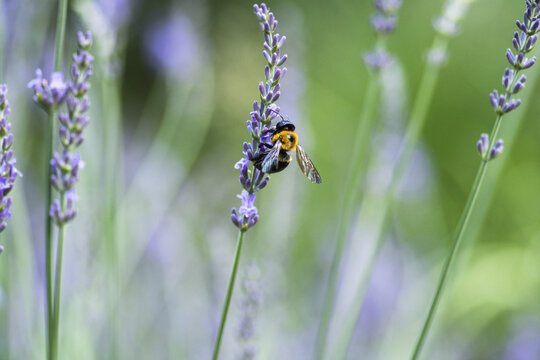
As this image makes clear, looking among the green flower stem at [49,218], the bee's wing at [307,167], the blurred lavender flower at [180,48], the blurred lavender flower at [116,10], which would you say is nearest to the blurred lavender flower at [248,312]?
the bee's wing at [307,167]

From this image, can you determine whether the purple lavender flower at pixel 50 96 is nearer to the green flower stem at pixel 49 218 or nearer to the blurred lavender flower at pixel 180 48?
the green flower stem at pixel 49 218

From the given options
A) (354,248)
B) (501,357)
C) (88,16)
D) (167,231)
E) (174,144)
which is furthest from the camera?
(174,144)

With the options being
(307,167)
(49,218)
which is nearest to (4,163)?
(49,218)

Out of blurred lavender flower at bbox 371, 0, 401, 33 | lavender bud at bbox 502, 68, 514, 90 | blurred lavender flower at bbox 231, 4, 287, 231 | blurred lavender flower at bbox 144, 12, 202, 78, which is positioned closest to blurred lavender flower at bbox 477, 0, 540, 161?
lavender bud at bbox 502, 68, 514, 90

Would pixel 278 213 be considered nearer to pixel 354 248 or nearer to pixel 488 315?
pixel 354 248

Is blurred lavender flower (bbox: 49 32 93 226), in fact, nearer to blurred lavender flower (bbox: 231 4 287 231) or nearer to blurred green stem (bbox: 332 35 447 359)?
blurred lavender flower (bbox: 231 4 287 231)

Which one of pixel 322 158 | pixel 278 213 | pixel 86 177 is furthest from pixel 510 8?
pixel 86 177
